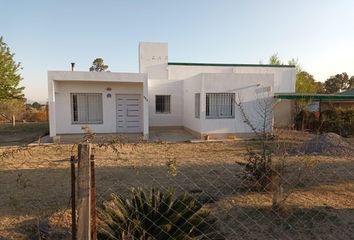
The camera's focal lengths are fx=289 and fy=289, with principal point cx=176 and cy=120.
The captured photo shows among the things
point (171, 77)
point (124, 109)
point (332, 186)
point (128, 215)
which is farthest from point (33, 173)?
point (171, 77)

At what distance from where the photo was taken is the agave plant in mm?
3174

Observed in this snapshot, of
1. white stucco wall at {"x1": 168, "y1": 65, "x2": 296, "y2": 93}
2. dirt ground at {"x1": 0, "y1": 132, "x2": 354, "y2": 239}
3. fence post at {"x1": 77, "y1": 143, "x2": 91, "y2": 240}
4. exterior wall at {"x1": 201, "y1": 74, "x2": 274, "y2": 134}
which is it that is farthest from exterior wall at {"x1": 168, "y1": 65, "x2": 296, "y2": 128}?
fence post at {"x1": 77, "y1": 143, "x2": 91, "y2": 240}

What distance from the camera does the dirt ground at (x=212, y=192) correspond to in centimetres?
462

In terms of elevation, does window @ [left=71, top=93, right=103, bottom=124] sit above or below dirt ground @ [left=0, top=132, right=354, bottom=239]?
above

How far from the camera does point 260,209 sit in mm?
5371

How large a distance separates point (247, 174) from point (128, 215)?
3992 millimetres

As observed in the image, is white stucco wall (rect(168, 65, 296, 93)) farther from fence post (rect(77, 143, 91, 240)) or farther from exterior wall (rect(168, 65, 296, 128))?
fence post (rect(77, 143, 91, 240))

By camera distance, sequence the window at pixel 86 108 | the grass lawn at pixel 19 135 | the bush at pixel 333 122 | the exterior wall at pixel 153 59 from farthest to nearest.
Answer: the exterior wall at pixel 153 59 < the bush at pixel 333 122 < the window at pixel 86 108 < the grass lawn at pixel 19 135

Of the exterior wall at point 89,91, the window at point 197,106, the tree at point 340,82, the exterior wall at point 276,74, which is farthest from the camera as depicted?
the tree at point 340,82

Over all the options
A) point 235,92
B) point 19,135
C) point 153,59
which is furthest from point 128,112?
point 153,59

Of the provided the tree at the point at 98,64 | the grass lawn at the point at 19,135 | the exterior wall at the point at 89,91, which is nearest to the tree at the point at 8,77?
the grass lawn at the point at 19,135

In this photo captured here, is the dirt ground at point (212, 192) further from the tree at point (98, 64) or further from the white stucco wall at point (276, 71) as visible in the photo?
the tree at point (98, 64)

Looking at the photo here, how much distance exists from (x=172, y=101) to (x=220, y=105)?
17.5ft

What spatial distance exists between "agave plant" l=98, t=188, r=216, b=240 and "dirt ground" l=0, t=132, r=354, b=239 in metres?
0.49
